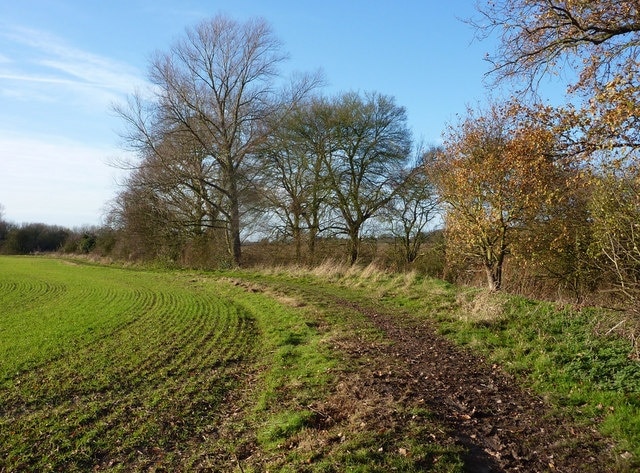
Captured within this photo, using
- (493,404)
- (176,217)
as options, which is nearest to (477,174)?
(493,404)

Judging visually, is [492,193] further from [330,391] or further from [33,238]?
[33,238]

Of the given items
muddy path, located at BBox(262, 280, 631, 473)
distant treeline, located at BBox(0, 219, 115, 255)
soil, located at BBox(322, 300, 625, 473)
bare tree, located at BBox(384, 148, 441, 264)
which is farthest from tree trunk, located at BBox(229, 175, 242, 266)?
distant treeline, located at BBox(0, 219, 115, 255)

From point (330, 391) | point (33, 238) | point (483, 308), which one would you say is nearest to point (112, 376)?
point (330, 391)

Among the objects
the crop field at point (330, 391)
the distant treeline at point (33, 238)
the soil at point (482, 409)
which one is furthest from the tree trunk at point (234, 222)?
the distant treeline at point (33, 238)

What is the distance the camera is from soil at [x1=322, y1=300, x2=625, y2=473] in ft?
14.6

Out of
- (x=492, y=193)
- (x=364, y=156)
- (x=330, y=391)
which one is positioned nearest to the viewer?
(x=330, y=391)

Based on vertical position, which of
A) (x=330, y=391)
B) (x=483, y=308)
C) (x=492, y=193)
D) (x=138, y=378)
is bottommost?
(x=138, y=378)

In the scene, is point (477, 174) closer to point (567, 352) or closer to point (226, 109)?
point (567, 352)

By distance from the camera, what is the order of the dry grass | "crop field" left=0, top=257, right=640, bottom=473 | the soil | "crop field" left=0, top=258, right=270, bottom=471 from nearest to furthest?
the soil < "crop field" left=0, top=257, right=640, bottom=473 < "crop field" left=0, top=258, right=270, bottom=471 < the dry grass

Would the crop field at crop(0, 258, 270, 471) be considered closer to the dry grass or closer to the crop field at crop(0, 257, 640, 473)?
the crop field at crop(0, 257, 640, 473)

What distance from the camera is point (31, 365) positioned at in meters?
8.47

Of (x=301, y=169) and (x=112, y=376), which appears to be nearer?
(x=112, y=376)

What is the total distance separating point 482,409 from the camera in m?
5.70

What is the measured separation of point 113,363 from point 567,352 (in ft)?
25.3
